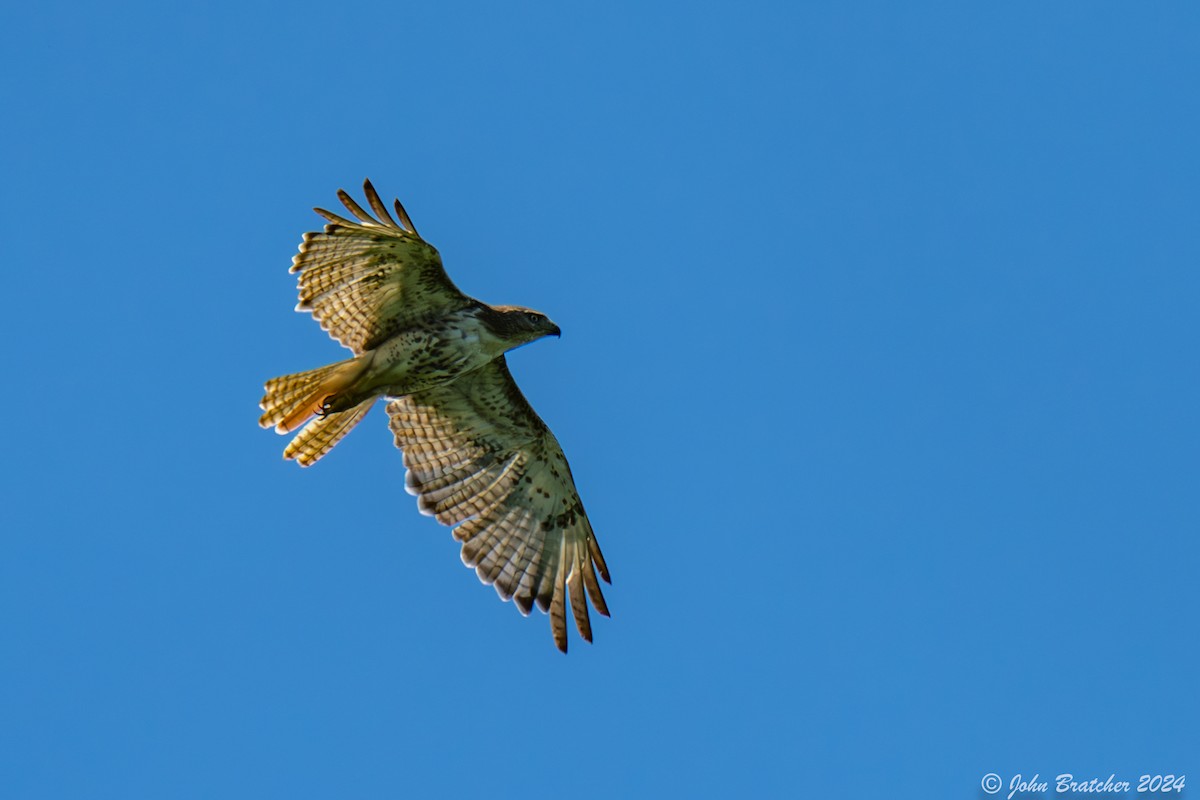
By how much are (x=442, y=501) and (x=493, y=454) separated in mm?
692

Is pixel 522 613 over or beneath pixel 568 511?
beneath

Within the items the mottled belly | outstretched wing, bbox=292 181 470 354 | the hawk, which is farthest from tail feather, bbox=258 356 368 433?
outstretched wing, bbox=292 181 470 354

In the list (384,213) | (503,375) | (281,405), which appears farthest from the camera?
(503,375)

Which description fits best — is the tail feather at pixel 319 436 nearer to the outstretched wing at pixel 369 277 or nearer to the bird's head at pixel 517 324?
the outstretched wing at pixel 369 277

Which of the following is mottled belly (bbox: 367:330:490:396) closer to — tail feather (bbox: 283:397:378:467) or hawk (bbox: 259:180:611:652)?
hawk (bbox: 259:180:611:652)

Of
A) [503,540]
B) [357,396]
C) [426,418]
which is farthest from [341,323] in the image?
[503,540]

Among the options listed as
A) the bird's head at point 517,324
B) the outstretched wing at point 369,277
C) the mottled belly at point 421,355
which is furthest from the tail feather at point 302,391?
the bird's head at point 517,324

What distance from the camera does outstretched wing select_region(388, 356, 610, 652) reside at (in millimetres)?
14828

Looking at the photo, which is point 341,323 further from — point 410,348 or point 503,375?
point 503,375

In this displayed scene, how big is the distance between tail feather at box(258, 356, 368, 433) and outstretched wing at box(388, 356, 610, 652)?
1242mm

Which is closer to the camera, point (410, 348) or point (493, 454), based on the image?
point (410, 348)

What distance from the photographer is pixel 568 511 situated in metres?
15.3

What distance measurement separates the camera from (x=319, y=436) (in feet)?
46.6

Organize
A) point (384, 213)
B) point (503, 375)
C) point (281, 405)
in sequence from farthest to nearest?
point (503, 375) < point (281, 405) < point (384, 213)
